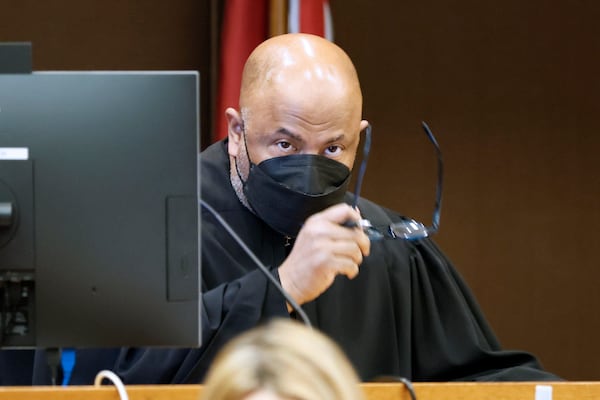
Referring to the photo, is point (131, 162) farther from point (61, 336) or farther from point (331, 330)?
point (331, 330)

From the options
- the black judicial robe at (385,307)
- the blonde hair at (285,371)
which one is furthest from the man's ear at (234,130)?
the blonde hair at (285,371)

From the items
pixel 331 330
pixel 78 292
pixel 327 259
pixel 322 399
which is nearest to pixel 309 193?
pixel 327 259

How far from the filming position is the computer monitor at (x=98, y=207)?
1.80m

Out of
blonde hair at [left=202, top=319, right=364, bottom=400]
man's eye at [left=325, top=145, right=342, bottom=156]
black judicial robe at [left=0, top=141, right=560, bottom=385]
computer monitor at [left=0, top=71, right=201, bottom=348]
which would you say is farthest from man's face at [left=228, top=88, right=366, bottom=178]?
blonde hair at [left=202, top=319, right=364, bottom=400]

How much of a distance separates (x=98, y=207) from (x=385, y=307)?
3.40 ft

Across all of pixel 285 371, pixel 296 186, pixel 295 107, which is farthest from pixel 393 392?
pixel 285 371

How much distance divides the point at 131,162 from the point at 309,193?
22.1 inches

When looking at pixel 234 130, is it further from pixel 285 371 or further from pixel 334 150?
pixel 285 371

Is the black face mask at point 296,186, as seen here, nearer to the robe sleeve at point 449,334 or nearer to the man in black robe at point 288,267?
the man in black robe at point 288,267

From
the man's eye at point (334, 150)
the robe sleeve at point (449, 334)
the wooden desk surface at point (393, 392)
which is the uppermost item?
the man's eye at point (334, 150)

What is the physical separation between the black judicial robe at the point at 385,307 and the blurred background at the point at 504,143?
1.79 metres

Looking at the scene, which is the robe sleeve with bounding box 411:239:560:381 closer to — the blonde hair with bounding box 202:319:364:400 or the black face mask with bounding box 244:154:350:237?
the black face mask with bounding box 244:154:350:237

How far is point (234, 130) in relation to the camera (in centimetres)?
260

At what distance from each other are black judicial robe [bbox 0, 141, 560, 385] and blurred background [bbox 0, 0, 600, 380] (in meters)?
1.79
